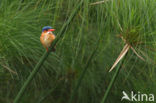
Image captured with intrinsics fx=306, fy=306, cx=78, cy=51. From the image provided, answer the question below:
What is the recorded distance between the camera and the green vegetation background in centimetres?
118

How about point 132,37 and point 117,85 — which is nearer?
point 132,37

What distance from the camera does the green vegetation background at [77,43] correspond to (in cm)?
118

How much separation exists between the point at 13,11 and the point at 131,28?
2.08 feet

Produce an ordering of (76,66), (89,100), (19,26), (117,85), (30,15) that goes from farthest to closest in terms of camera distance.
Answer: (89,100)
(76,66)
(117,85)
(30,15)
(19,26)

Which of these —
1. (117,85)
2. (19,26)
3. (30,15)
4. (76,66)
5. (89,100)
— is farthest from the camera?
A: (89,100)

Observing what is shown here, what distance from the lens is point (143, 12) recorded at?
3.85 ft

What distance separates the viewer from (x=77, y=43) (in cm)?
160

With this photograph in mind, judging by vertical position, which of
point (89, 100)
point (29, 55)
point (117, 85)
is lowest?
point (89, 100)

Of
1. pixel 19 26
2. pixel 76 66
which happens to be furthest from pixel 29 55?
pixel 76 66

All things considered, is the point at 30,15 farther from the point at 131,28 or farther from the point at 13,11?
the point at 131,28

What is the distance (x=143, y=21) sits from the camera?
117 centimetres

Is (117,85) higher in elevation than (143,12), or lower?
lower

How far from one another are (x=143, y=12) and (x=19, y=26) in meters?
0.60

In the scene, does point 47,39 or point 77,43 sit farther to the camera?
point 77,43
